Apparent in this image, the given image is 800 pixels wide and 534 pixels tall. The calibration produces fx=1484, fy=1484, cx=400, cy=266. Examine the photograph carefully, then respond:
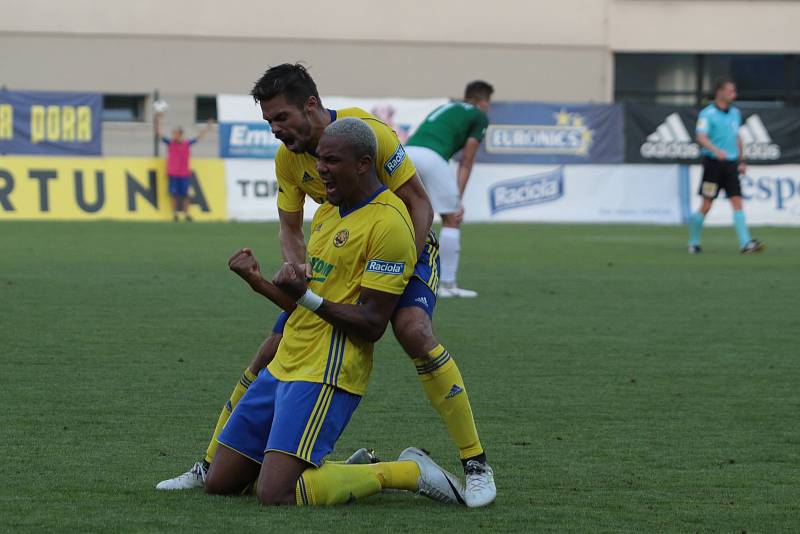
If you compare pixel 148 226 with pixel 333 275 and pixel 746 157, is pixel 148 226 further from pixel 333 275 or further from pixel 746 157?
pixel 333 275

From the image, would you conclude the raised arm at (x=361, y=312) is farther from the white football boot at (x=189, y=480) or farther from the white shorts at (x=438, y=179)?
the white shorts at (x=438, y=179)

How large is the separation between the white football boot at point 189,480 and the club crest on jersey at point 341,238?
1013 millimetres

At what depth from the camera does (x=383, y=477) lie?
213 inches

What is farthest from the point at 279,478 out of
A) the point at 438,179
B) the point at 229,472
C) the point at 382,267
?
the point at 438,179

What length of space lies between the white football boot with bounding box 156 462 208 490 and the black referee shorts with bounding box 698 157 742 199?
14.0 m

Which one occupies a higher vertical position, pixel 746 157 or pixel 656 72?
pixel 656 72

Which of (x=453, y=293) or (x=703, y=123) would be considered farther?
(x=703, y=123)

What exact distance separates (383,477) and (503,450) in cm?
114

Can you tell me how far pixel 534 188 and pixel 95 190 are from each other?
25.5ft

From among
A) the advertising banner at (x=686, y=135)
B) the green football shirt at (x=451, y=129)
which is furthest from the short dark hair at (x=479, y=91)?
the advertising banner at (x=686, y=135)

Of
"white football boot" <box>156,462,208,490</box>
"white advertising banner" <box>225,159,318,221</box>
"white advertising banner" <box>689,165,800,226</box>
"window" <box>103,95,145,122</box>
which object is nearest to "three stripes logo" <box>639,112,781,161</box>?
"white advertising banner" <box>689,165,800,226</box>

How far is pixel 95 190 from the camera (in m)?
25.0

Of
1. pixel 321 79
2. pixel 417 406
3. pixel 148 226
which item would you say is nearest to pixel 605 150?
pixel 148 226

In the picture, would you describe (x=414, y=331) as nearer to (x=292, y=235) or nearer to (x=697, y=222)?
(x=292, y=235)
